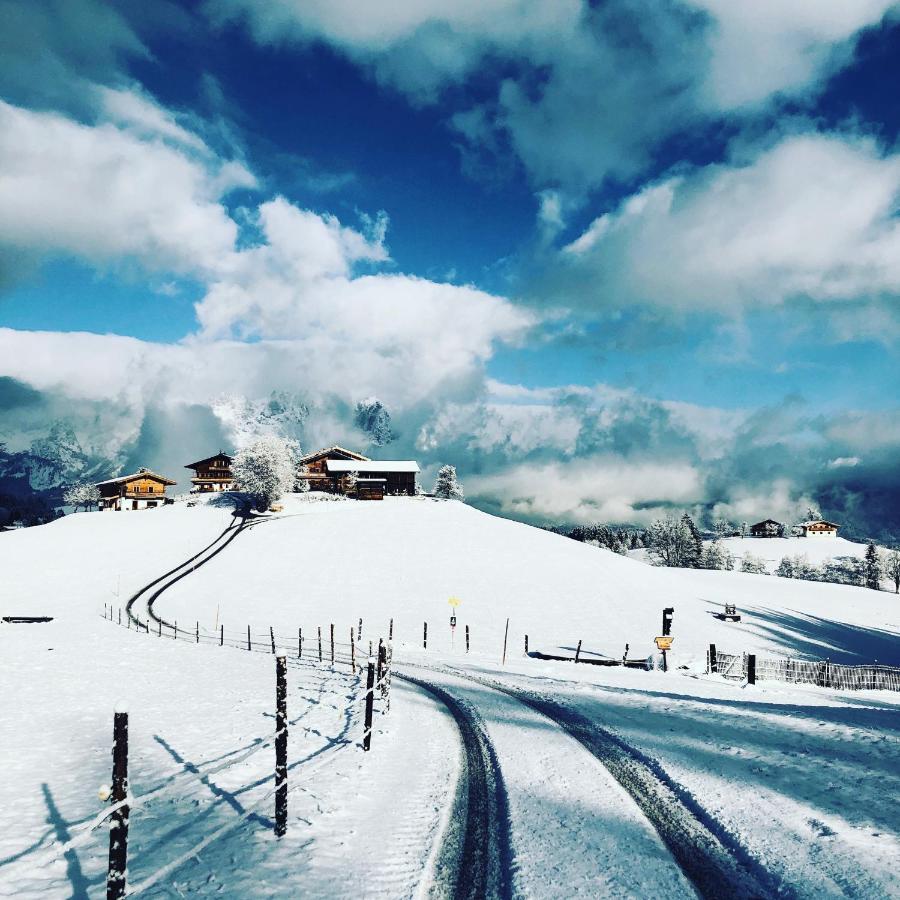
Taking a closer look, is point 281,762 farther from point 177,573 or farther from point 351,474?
point 351,474

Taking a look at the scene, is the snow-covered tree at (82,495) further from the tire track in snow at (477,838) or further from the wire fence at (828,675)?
the tire track in snow at (477,838)

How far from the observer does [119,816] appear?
630 centimetres

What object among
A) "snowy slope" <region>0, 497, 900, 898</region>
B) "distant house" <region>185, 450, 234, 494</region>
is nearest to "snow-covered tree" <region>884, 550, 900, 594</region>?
"snowy slope" <region>0, 497, 900, 898</region>

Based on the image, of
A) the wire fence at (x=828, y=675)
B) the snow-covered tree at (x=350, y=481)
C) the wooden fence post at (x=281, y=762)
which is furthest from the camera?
the snow-covered tree at (x=350, y=481)

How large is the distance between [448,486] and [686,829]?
127 meters

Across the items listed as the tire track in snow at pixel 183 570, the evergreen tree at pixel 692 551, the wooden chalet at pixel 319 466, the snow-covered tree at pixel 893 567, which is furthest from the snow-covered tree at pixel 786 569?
the tire track in snow at pixel 183 570

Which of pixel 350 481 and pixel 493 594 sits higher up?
pixel 350 481

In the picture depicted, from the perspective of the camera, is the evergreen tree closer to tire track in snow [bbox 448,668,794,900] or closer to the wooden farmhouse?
the wooden farmhouse

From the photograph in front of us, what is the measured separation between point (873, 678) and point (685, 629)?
2472 cm

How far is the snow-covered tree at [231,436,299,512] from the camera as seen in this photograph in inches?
3932

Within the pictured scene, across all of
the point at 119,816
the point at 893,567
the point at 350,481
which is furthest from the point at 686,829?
the point at 893,567

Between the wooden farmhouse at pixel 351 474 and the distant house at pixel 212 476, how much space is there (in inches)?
754

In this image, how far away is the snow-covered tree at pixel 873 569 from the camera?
14388 centimetres

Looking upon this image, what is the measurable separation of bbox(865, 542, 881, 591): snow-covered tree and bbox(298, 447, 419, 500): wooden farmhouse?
395ft
